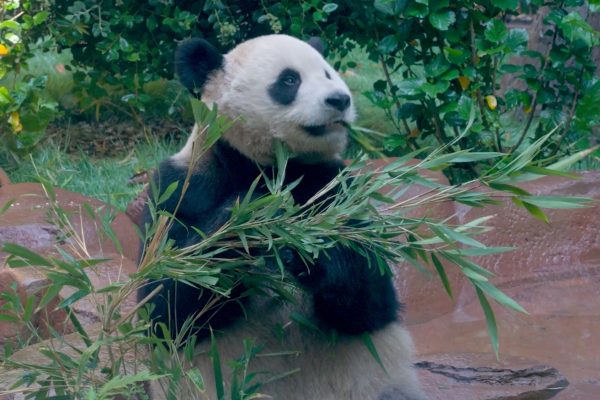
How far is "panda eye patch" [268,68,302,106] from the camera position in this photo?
2955 millimetres

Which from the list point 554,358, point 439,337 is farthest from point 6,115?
point 554,358

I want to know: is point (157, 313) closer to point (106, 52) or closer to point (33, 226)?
point (33, 226)

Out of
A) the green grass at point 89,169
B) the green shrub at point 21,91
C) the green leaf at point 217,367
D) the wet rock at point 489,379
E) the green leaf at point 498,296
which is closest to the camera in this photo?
the green leaf at point 498,296

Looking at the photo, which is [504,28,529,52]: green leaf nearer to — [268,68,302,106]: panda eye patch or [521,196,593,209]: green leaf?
[268,68,302,106]: panda eye patch

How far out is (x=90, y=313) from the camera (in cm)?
388

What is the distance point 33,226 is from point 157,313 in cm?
180

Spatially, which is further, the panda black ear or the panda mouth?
the panda black ear

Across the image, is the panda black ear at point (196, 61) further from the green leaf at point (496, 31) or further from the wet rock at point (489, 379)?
the green leaf at point (496, 31)

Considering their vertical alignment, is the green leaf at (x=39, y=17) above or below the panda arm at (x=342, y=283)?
above

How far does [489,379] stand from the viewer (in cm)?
351

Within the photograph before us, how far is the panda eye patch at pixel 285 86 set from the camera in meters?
2.96

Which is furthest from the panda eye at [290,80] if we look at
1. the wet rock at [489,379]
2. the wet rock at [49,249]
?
the wet rock at [489,379]

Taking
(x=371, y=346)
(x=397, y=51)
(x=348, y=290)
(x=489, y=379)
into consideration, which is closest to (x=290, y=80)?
(x=348, y=290)

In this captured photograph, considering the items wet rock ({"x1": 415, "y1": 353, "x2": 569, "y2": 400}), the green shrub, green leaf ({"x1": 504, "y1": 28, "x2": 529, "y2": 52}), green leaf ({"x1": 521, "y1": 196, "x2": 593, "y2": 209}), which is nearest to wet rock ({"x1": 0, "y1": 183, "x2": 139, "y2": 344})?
the green shrub
